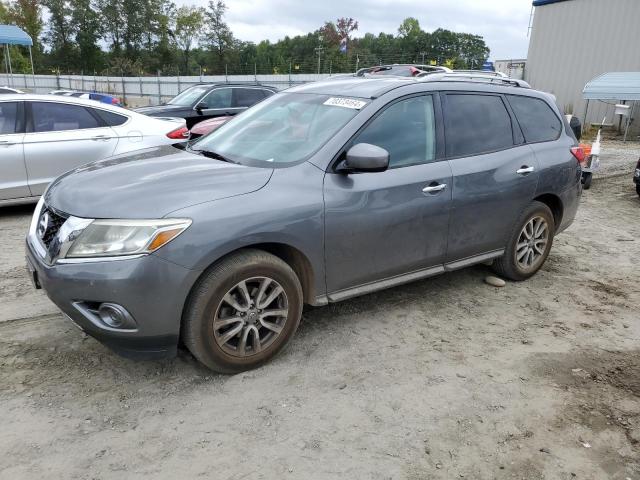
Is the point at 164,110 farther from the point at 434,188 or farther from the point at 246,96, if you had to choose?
the point at 434,188

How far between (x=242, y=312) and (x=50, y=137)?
4.68m

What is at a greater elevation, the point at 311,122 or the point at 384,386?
the point at 311,122

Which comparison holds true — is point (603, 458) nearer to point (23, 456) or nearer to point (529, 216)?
point (529, 216)

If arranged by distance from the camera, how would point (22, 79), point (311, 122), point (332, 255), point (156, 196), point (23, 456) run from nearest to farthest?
point (23, 456) → point (156, 196) → point (332, 255) → point (311, 122) → point (22, 79)

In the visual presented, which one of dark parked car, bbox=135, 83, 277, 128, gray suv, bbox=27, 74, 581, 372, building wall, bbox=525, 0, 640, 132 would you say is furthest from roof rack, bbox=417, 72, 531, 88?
building wall, bbox=525, 0, 640, 132

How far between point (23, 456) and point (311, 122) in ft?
8.73

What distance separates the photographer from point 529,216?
15.3ft

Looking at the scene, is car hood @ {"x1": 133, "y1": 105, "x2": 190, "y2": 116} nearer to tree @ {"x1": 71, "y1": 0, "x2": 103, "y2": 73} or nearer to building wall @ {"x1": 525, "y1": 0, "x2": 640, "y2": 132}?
building wall @ {"x1": 525, "y1": 0, "x2": 640, "y2": 132}

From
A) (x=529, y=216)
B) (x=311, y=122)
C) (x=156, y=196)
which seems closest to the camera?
(x=156, y=196)

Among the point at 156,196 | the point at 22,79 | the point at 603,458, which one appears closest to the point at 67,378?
the point at 156,196

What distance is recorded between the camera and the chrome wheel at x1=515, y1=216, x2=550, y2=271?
187 inches

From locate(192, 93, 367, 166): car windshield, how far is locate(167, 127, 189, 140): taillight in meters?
3.23

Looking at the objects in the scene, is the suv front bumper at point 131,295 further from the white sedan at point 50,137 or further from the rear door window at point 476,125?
the white sedan at point 50,137

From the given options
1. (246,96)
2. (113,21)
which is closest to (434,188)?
(246,96)
